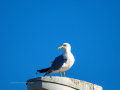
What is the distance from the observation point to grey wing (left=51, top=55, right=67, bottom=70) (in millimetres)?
11414

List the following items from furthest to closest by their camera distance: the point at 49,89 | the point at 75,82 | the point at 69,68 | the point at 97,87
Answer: the point at 69,68, the point at 97,87, the point at 75,82, the point at 49,89

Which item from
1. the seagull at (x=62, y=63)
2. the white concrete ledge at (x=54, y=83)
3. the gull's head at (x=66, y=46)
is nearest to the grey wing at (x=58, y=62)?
the seagull at (x=62, y=63)

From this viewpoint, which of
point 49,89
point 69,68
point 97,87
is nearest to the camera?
point 49,89

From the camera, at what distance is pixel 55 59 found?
11.8 meters

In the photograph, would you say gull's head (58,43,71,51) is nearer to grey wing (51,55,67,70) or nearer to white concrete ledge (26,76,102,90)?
grey wing (51,55,67,70)

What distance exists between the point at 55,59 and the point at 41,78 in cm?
347

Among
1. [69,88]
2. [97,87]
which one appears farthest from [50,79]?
[97,87]

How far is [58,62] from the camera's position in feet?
37.8

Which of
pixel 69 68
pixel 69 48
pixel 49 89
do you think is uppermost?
pixel 69 48

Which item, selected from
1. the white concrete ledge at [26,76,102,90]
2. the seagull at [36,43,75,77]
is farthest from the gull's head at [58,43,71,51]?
the white concrete ledge at [26,76,102,90]

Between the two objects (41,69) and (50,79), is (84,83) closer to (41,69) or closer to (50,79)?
(50,79)

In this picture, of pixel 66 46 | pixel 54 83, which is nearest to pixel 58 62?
pixel 66 46

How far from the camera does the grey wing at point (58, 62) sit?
449 inches

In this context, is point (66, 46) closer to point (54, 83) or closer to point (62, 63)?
point (62, 63)
